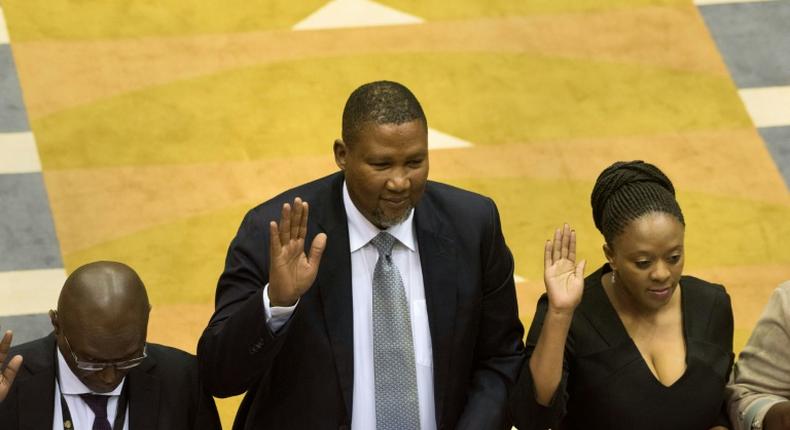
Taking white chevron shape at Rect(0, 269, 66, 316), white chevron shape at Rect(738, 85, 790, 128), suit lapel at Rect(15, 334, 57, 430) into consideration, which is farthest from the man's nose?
white chevron shape at Rect(738, 85, 790, 128)

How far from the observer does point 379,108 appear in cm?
431

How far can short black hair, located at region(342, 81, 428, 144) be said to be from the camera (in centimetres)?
430

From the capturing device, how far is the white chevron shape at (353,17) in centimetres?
839

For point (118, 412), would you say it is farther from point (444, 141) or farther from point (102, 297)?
point (444, 141)

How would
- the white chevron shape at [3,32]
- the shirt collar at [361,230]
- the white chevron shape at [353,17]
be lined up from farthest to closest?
the white chevron shape at [353,17], the white chevron shape at [3,32], the shirt collar at [361,230]

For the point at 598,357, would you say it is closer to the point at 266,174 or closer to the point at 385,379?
the point at 385,379

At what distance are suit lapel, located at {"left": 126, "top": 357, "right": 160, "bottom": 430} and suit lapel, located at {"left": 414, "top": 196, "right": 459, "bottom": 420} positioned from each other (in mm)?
808

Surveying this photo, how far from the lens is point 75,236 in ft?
23.6

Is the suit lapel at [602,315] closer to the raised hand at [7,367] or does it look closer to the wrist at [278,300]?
the wrist at [278,300]

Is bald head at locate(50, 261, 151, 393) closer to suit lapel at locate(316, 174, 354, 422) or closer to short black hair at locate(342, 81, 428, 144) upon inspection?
suit lapel at locate(316, 174, 354, 422)

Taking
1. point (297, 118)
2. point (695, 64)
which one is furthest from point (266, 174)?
point (695, 64)

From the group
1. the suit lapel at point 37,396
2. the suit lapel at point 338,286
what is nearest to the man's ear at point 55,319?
the suit lapel at point 37,396

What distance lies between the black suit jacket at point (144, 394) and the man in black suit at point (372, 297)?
122 millimetres

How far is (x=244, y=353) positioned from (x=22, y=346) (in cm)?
69
